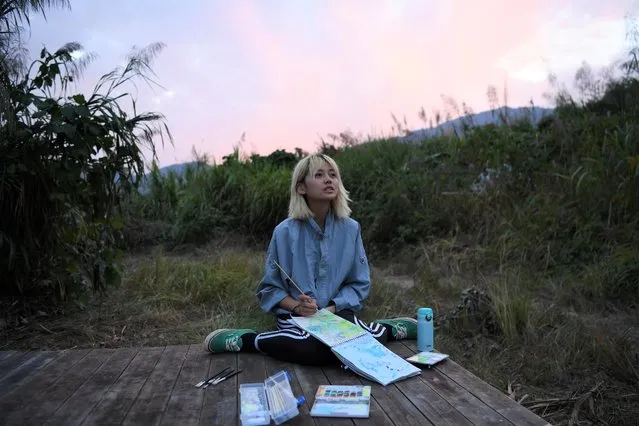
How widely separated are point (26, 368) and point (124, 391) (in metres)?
0.72

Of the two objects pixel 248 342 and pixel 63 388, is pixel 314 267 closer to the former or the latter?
pixel 248 342

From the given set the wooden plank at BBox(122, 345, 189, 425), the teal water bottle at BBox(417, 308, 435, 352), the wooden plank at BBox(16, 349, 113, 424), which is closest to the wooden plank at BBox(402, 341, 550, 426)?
the teal water bottle at BBox(417, 308, 435, 352)

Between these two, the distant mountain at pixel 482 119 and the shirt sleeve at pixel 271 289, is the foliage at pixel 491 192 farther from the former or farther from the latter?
the shirt sleeve at pixel 271 289

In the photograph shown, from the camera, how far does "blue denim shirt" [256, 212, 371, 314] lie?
10.4 feet

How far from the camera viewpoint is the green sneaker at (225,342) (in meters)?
3.12

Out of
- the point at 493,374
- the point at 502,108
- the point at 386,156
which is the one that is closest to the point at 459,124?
the point at 502,108

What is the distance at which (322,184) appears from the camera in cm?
323

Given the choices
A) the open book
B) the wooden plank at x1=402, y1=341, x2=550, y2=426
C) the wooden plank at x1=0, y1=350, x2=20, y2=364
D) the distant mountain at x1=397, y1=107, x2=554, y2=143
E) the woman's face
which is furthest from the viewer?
the distant mountain at x1=397, y1=107, x2=554, y2=143

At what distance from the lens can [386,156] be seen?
26.9ft

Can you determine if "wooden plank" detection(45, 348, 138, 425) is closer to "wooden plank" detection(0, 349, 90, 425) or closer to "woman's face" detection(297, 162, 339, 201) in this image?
"wooden plank" detection(0, 349, 90, 425)

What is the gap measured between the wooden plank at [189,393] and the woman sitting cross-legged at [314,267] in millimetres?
145

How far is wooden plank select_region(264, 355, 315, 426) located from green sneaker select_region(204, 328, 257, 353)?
0.21m

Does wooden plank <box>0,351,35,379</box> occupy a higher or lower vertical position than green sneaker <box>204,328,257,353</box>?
higher

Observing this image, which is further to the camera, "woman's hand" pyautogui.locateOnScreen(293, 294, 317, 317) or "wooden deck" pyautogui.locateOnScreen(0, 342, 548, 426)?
"woman's hand" pyautogui.locateOnScreen(293, 294, 317, 317)
